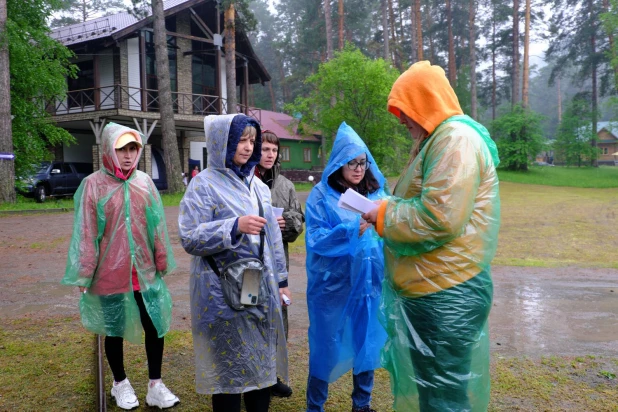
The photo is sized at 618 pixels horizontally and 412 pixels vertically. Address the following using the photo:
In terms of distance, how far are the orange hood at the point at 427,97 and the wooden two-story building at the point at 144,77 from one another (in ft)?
63.6

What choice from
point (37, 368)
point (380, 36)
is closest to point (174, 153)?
point (37, 368)

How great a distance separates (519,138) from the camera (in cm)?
3419

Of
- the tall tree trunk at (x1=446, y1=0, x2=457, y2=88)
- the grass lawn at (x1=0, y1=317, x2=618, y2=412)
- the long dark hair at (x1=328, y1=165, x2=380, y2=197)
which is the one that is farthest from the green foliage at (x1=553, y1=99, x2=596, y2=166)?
the long dark hair at (x1=328, y1=165, x2=380, y2=197)

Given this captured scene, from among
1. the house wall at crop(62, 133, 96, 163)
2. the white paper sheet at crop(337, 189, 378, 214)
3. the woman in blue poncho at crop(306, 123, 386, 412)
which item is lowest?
the woman in blue poncho at crop(306, 123, 386, 412)

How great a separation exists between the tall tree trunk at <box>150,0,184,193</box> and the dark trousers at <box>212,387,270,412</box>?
17.6 metres

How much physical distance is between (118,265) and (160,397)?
855 mm

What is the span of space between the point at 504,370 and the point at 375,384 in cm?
100

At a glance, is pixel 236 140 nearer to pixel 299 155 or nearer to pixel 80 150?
pixel 80 150

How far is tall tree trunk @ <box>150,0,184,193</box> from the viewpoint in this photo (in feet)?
61.6

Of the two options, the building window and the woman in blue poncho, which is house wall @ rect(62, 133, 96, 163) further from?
the woman in blue poncho

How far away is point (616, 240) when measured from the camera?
35.0ft

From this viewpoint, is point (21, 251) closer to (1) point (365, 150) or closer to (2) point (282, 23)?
(1) point (365, 150)

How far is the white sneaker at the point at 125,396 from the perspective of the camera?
3.17 metres

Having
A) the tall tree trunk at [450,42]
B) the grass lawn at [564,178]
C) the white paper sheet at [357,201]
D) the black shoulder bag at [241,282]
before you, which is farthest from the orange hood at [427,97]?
the tall tree trunk at [450,42]
